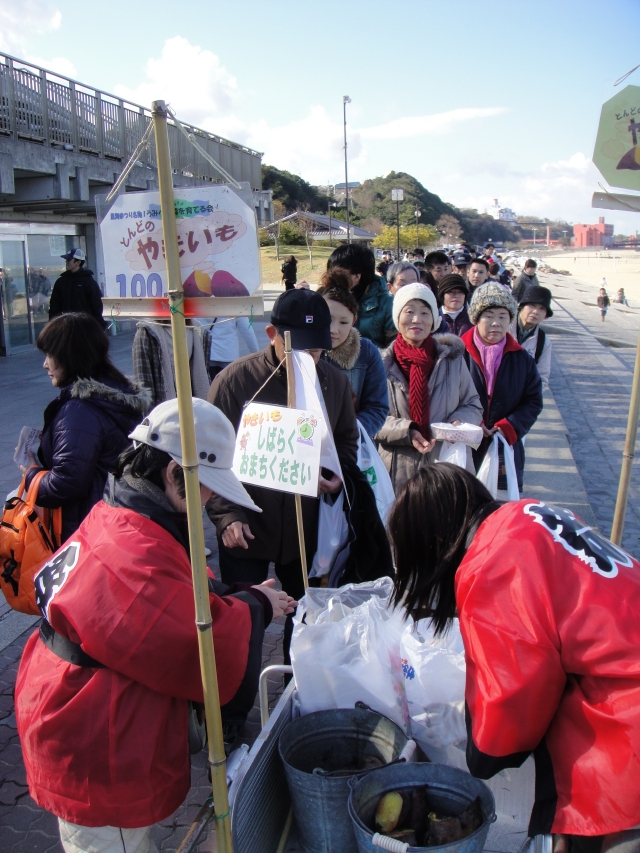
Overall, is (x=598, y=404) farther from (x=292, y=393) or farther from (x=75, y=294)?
(x=292, y=393)

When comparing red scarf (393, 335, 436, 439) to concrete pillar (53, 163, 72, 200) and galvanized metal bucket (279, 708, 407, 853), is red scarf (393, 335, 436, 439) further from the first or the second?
concrete pillar (53, 163, 72, 200)

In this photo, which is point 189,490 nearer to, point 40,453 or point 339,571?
point 339,571

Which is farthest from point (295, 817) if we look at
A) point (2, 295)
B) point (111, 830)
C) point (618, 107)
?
point (2, 295)

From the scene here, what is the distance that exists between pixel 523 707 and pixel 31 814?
2.13 meters

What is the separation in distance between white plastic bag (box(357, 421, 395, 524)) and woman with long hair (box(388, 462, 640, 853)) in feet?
6.31

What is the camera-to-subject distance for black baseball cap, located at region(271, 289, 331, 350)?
2.79m

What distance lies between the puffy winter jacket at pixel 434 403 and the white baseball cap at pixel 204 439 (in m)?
2.25

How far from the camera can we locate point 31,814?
2.66m

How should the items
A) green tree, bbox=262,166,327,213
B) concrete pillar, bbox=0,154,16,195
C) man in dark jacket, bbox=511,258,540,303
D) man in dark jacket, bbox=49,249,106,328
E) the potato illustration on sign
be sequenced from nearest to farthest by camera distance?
the potato illustration on sign, man in dark jacket, bbox=49,249,106,328, concrete pillar, bbox=0,154,16,195, man in dark jacket, bbox=511,258,540,303, green tree, bbox=262,166,327,213

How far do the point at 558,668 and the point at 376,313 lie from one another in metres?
4.09

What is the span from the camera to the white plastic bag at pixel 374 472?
355 centimetres

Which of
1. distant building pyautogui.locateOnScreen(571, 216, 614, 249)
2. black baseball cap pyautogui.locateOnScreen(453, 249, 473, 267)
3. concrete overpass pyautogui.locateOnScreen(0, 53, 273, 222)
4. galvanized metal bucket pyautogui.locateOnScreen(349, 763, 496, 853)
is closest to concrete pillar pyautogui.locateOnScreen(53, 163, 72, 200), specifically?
concrete overpass pyautogui.locateOnScreen(0, 53, 273, 222)

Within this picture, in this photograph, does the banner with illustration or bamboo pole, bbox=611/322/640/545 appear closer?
the banner with illustration

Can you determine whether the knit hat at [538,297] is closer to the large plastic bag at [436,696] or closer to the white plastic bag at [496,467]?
the white plastic bag at [496,467]
